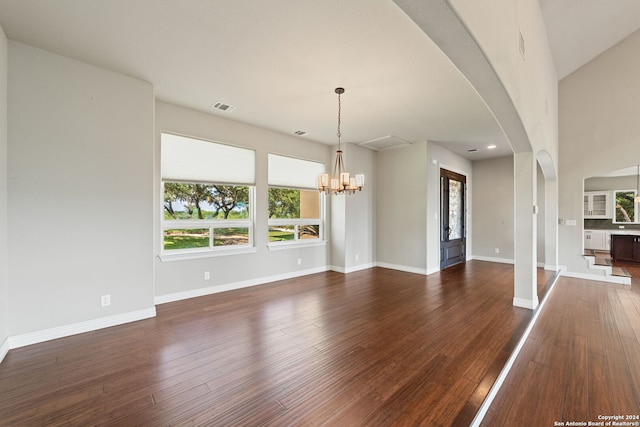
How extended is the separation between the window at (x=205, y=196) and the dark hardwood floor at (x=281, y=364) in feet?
3.26

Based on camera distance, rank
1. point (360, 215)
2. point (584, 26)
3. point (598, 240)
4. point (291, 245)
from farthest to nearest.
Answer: point (598, 240), point (360, 215), point (291, 245), point (584, 26)

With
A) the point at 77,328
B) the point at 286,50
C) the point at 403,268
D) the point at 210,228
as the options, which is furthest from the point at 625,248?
the point at 77,328

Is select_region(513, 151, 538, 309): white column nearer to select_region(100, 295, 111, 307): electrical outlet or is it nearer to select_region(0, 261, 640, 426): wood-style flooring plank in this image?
select_region(0, 261, 640, 426): wood-style flooring plank

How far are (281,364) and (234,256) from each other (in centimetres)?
263

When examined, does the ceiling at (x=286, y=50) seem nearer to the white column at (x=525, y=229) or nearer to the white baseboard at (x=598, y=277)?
the white column at (x=525, y=229)

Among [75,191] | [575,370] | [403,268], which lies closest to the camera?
[575,370]

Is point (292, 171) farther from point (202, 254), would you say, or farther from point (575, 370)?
point (575, 370)

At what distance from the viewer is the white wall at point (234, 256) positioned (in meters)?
3.90

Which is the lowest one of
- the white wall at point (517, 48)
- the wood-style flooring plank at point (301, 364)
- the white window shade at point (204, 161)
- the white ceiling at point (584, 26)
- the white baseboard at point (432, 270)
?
the wood-style flooring plank at point (301, 364)

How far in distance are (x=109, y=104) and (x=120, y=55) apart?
628mm

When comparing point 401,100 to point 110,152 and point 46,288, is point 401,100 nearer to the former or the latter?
point 110,152

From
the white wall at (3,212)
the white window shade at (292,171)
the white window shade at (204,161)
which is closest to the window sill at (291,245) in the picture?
the white window shade at (292,171)

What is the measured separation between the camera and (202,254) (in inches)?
167

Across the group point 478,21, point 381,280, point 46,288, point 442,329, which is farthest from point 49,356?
point 381,280
